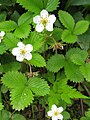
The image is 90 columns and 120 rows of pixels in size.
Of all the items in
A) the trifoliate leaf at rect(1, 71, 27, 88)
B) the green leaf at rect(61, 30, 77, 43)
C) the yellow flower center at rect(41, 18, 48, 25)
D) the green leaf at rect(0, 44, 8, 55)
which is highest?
the yellow flower center at rect(41, 18, 48, 25)

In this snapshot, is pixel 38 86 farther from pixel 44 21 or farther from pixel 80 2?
pixel 80 2

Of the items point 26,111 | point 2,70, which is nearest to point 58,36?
point 2,70

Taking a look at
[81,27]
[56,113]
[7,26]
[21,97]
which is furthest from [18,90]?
[81,27]

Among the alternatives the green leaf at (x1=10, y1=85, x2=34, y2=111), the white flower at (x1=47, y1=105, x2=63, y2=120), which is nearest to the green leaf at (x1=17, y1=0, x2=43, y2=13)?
the green leaf at (x1=10, y1=85, x2=34, y2=111)

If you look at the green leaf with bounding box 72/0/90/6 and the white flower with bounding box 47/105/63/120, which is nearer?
the white flower with bounding box 47/105/63/120

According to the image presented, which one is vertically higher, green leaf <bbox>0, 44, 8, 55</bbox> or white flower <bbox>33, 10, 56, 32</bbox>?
white flower <bbox>33, 10, 56, 32</bbox>

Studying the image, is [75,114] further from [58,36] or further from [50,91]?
[58,36]

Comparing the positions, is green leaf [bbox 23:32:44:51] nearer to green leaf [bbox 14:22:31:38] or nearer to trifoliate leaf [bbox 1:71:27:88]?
green leaf [bbox 14:22:31:38]
